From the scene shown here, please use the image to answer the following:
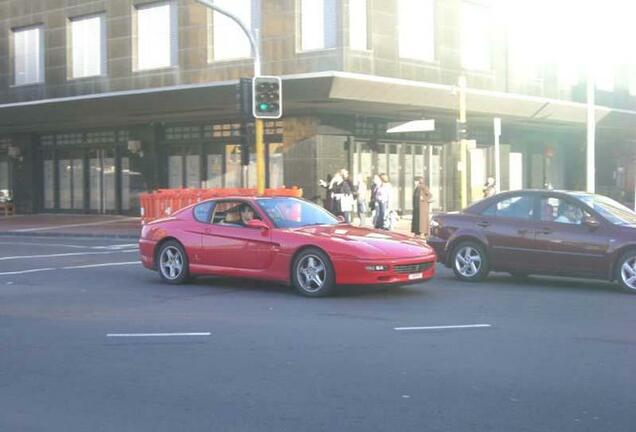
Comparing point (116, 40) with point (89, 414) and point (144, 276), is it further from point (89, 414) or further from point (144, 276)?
point (89, 414)

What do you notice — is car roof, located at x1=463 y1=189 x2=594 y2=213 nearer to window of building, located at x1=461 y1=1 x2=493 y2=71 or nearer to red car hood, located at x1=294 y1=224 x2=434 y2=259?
red car hood, located at x1=294 y1=224 x2=434 y2=259

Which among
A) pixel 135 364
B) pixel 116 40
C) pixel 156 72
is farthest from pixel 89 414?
pixel 116 40

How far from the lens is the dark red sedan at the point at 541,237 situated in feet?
38.5

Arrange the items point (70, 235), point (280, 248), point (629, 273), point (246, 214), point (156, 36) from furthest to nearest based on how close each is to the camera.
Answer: point (156, 36) < point (70, 235) < point (246, 214) < point (629, 273) < point (280, 248)

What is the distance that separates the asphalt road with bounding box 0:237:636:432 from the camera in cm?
573

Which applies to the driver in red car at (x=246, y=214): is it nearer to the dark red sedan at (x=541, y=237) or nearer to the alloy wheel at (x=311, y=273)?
the alloy wheel at (x=311, y=273)

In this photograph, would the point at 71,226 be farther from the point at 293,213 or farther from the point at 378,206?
the point at 293,213

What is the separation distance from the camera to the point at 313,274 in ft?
36.7

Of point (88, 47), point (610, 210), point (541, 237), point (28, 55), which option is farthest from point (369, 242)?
point (28, 55)

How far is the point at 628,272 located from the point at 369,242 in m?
3.64

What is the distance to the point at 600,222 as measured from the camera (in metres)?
11.9

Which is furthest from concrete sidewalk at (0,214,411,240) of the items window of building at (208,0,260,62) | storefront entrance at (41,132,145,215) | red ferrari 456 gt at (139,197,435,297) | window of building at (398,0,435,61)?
red ferrari 456 gt at (139,197,435,297)

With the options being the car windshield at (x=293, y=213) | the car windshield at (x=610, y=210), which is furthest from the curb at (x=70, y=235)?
the car windshield at (x=610, y=210)

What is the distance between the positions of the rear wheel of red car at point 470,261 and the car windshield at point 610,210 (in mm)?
1707
